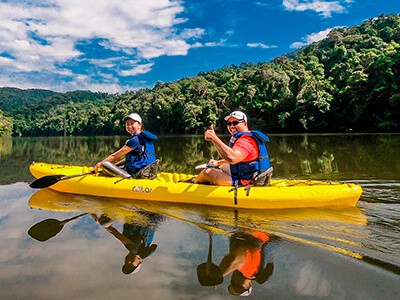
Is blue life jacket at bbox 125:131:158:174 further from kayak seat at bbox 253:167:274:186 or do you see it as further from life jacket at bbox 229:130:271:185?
kayak seat at bbox 253:167:274:186

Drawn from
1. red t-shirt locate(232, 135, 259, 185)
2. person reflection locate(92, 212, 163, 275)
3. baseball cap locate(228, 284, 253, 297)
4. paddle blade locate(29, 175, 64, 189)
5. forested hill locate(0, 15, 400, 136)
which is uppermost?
forested hill locate(0, 15, 400, 136)

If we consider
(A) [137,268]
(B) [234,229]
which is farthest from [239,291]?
(B) [234,229]

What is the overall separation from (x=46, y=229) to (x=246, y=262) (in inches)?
105

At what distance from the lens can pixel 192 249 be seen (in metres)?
3.46

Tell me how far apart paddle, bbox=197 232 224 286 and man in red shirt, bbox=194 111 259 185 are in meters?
1.72

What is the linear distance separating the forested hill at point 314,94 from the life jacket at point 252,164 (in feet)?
102

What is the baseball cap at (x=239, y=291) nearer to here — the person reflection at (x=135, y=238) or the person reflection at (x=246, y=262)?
the person reflection at (x=246, y=262)

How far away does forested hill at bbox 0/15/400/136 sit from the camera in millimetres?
34344

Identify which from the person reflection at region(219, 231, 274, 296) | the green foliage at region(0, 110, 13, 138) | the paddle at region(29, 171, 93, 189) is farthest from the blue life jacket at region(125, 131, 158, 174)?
the green foliage at region(0, 110, 13, 138)

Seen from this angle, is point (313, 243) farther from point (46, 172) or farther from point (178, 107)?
point (178, 107)

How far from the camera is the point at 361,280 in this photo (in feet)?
8.75

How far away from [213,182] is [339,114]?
34739 millimetres

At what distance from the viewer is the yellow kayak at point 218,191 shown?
16.3 feet

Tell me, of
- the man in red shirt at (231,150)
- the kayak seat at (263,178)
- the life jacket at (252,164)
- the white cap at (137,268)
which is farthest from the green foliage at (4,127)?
the white cap at (137,268)
